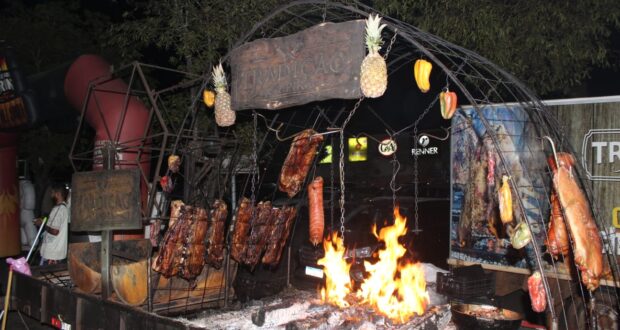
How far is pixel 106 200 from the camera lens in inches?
236

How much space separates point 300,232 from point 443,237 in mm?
3178

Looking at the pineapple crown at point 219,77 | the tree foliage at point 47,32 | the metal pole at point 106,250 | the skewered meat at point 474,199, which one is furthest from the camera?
the tree foliage at point 47,32

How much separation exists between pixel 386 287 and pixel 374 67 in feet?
10.0

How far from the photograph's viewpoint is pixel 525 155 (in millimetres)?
7605

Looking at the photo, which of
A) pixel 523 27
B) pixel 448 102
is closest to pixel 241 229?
pixel 448 102

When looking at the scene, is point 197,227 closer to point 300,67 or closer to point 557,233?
point 300,67

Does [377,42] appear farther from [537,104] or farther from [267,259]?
[267,259]

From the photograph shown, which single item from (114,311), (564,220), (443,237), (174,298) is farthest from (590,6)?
(114,311)

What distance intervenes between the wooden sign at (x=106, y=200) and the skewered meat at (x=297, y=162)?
2.05m

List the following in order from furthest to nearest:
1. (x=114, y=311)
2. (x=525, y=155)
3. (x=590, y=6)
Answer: (x=590, y=6), (x=525, y=155), (x=114, y=311)

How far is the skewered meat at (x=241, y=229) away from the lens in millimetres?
6777

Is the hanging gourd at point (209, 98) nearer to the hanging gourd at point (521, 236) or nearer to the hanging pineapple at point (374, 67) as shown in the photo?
the hanging pineapple at point (374, 67)

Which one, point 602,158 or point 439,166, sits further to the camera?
point 439,166

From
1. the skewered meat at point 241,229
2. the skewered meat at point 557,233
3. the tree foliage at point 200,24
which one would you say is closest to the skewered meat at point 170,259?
the skewered meat at point 241,229
